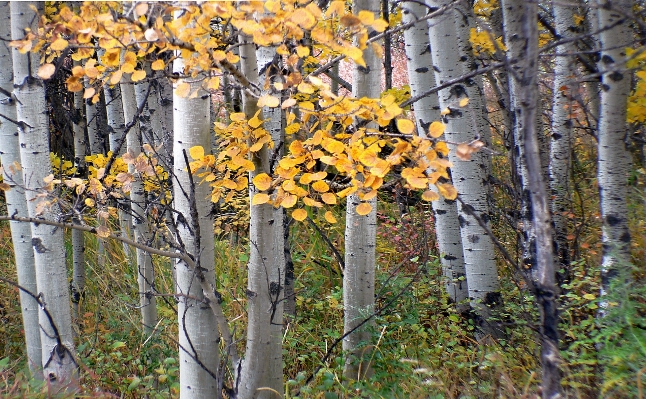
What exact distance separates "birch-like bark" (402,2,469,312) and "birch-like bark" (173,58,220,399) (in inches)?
75.3

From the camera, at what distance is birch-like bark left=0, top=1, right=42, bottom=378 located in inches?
131

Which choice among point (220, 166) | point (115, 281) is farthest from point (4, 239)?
point (220, 166)

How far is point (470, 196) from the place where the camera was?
3912 mm

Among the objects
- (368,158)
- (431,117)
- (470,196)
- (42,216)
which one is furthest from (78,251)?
(368,158)

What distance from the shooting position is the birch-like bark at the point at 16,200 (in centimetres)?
334

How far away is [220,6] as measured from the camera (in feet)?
5.59

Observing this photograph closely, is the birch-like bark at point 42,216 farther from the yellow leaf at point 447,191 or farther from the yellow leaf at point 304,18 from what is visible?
the yellow leaf at point 447,191

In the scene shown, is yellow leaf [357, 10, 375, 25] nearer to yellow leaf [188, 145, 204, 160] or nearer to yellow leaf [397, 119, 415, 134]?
yellow leaf [397, 119, 415, 134]

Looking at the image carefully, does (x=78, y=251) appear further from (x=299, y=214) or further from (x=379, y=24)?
(x=379, y=24)

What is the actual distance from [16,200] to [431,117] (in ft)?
9.11

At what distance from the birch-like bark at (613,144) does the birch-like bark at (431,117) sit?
111 centimetres

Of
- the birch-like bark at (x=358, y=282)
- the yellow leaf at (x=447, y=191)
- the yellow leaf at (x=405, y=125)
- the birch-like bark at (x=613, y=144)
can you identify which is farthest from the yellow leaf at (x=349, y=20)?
the birch-like bark at (x=613, y=144)

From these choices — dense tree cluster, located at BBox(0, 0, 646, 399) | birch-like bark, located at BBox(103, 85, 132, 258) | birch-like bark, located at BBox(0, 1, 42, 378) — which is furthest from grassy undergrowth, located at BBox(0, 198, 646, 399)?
birch-like bark, located at BBox(103, 85, 132, 258)

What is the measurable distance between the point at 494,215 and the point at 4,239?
16.1 ft
